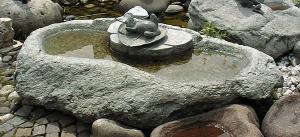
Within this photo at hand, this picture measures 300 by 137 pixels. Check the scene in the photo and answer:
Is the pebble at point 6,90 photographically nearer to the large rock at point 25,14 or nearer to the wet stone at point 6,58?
the wet stone at point 6,58

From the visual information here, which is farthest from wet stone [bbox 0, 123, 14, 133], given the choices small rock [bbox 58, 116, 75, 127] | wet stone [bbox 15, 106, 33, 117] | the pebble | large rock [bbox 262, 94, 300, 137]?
large rock [bbox 262, 94, 300, 137]

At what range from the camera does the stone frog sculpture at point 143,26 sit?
7.68m

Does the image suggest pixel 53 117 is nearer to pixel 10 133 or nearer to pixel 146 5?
pixel 10 133

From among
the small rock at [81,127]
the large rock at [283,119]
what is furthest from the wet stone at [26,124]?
the large rock at [283,119]

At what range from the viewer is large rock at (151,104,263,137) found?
6.30 m

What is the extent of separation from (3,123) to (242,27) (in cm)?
532

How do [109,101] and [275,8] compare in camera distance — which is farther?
[275,8]

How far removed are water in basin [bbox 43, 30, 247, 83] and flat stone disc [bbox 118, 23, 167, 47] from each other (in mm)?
306

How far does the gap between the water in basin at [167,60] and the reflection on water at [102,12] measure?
3.53 metres

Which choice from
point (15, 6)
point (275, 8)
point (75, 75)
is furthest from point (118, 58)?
point (275, 8)

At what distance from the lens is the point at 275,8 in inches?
413

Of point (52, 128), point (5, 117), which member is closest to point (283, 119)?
point (52, 128)

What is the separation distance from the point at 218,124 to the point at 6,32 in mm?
5333

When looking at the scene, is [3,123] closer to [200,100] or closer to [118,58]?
[118,58]
